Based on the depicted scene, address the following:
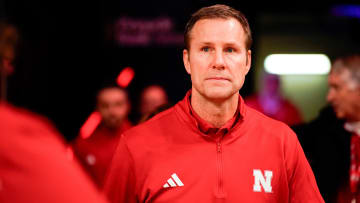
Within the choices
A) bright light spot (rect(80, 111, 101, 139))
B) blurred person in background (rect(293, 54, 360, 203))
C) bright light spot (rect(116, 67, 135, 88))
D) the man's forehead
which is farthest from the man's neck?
bright light spot (rect(116, 67, 135, 88))

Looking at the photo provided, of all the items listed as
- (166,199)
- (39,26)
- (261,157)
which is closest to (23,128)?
(166,199)

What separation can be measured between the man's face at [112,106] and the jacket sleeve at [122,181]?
11.1ft

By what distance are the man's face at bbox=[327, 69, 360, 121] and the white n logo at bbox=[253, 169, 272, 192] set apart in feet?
3.92

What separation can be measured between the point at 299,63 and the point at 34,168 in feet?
32.3

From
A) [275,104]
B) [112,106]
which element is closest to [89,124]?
[112,106]

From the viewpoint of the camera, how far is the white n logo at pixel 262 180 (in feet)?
8.81

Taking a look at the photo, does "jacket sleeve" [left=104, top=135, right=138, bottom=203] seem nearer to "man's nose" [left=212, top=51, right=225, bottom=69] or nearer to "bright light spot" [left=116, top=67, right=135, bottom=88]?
"man's nose" [left=212, top=51, right=225, bottom=69]

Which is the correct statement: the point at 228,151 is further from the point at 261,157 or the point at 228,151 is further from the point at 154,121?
the point at 154,121

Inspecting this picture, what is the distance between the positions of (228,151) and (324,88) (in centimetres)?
830

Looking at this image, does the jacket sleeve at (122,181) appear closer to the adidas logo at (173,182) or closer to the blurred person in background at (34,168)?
the adidas logo at (173,182)

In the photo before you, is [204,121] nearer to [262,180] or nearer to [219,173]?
[219,173]

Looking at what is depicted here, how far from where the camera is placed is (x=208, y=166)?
2713mm

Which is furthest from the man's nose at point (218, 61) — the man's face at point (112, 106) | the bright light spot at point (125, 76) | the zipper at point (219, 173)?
the bright light spot at point (125, 76)

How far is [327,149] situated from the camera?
145 inches
